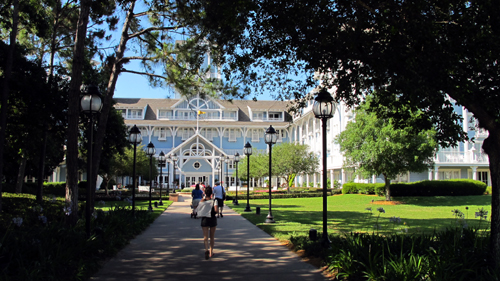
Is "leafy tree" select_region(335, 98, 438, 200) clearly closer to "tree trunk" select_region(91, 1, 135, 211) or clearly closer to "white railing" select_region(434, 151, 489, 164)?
"white railing" select_region(434, 151, 489, 164)

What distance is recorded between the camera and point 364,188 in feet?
113

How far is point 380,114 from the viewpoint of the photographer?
872 cm

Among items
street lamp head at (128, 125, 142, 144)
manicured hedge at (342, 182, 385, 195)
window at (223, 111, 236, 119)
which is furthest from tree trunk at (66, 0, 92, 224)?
window at (223, 111, 236, 119)

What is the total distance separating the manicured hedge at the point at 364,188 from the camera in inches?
1282

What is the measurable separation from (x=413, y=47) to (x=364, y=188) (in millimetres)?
29272

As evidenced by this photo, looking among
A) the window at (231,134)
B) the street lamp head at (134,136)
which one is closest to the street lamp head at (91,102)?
the street lamp head at (134,136)

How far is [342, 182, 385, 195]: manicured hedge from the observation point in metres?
32.6

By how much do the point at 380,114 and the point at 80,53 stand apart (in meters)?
8.29

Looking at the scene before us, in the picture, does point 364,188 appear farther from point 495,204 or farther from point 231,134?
Result: point 231,134

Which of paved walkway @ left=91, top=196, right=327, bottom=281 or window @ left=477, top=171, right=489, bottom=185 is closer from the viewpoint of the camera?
paved walkway @ left=91, top=196, right=327, bottom=281

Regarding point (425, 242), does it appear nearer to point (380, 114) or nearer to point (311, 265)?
point (311, 265)

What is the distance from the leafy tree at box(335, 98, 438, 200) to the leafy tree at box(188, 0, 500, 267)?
1840cm

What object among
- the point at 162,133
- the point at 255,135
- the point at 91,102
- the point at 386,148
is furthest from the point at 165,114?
the point at 91,102

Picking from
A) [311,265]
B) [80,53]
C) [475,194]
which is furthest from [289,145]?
[311,265]
